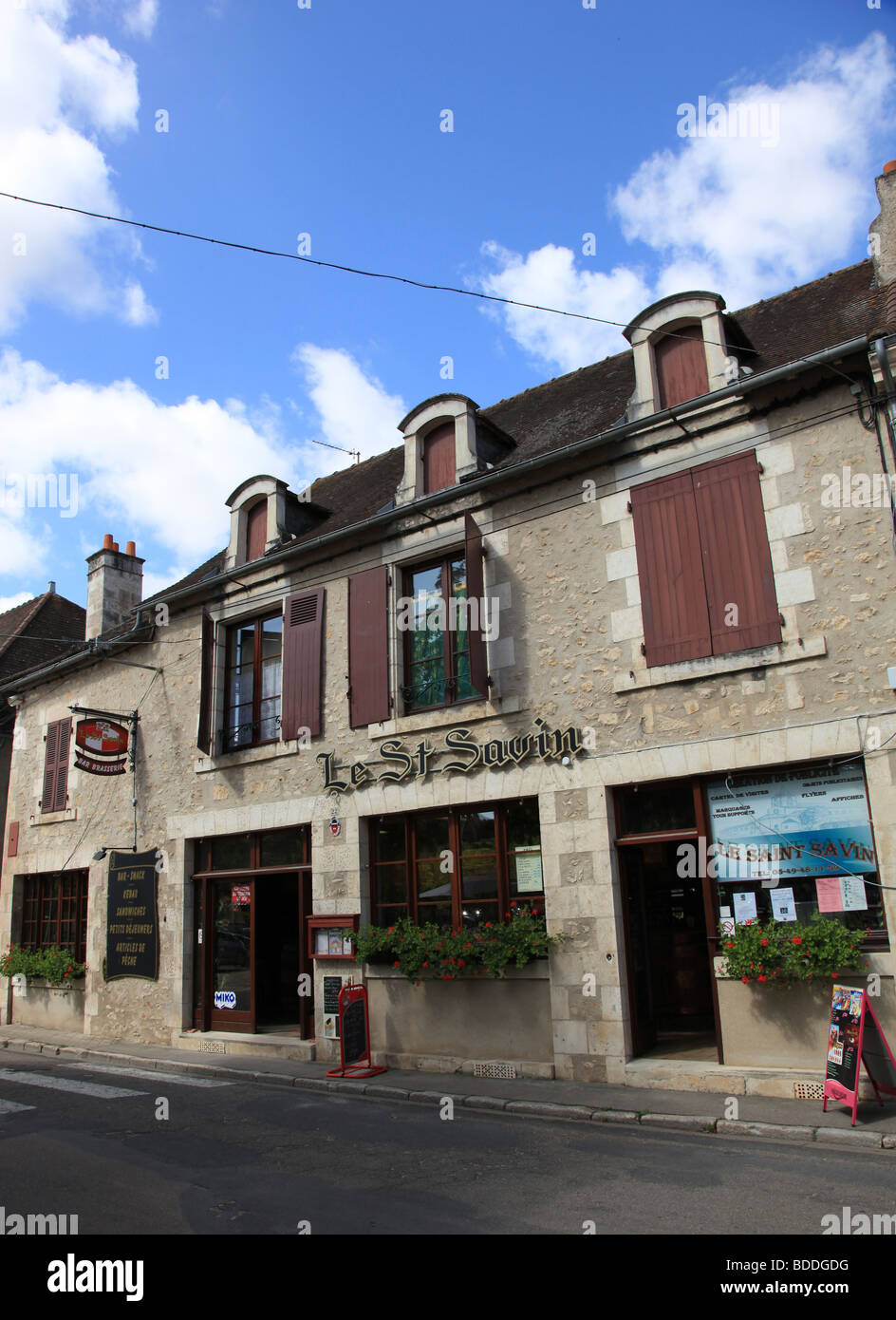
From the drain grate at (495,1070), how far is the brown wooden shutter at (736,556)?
4.44 metres

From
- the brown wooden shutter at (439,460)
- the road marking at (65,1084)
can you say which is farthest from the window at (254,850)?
the brown wooden shutter at (439,460)

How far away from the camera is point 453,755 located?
10.1 metres

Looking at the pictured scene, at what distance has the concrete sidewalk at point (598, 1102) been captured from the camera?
21.5 feet

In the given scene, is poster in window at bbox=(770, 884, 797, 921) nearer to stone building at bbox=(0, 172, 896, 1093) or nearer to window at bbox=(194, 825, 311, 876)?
stone building at bbox=(0, 172, 896, 1093)

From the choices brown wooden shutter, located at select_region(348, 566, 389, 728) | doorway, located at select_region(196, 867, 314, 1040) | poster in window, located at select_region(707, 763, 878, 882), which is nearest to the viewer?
poster in window, located at select_region(707, 763, 878, 882)

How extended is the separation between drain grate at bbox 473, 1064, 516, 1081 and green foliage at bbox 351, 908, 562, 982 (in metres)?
0.84

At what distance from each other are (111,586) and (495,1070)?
11.0m

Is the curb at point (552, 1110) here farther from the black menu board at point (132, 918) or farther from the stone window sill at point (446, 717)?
the stone window sill at point (446, 717)

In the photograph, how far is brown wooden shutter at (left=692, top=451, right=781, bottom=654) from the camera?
8.30 meters

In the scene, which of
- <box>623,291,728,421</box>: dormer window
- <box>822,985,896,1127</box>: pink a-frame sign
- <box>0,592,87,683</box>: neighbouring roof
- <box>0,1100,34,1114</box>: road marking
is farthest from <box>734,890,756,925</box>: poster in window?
<box>0,592,87,683</box>: neighbouring roof

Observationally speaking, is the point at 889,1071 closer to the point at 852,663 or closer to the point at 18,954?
the point at 852,663

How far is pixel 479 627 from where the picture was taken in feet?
33.0
